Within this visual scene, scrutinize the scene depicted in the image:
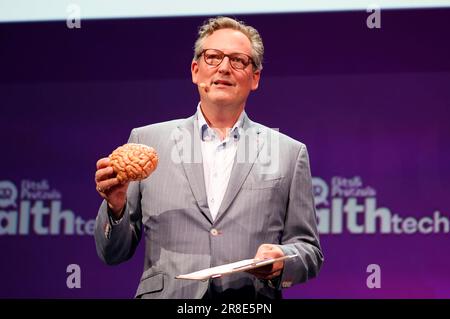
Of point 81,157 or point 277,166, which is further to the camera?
point 81,157

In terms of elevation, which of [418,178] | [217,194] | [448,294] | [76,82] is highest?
[76,82]

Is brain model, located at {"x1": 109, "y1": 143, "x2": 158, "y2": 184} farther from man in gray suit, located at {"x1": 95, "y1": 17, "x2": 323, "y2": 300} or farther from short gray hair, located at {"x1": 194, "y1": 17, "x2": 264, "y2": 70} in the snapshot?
short gray hair, located at {"x1": 194, "y1": 17, "x2": 264, "y2": 70}

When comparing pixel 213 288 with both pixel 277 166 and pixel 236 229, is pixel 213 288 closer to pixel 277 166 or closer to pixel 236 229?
pixel 236 229

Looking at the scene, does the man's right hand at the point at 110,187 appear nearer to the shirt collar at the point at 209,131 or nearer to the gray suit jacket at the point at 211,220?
the gray suit jacket at the point at 211,220

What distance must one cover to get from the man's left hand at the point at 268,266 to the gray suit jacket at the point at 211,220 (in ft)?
0.12

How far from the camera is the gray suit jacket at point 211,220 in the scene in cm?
210

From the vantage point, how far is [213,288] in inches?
82.7

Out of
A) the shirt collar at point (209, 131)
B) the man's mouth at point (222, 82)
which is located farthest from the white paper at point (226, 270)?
the man's mouth at point (222, 82)

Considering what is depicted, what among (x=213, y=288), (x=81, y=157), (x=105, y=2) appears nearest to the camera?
(x=213, y=288)

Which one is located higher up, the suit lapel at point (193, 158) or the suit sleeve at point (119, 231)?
the suit lapel at point (193, 158)

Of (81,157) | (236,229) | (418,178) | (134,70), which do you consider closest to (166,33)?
(134,70)

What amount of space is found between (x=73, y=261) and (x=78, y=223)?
202 mm

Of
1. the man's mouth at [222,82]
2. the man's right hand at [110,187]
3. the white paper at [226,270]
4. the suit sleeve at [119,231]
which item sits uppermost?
the man's mouth at [222,82]

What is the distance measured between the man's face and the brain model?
0.36 metres
